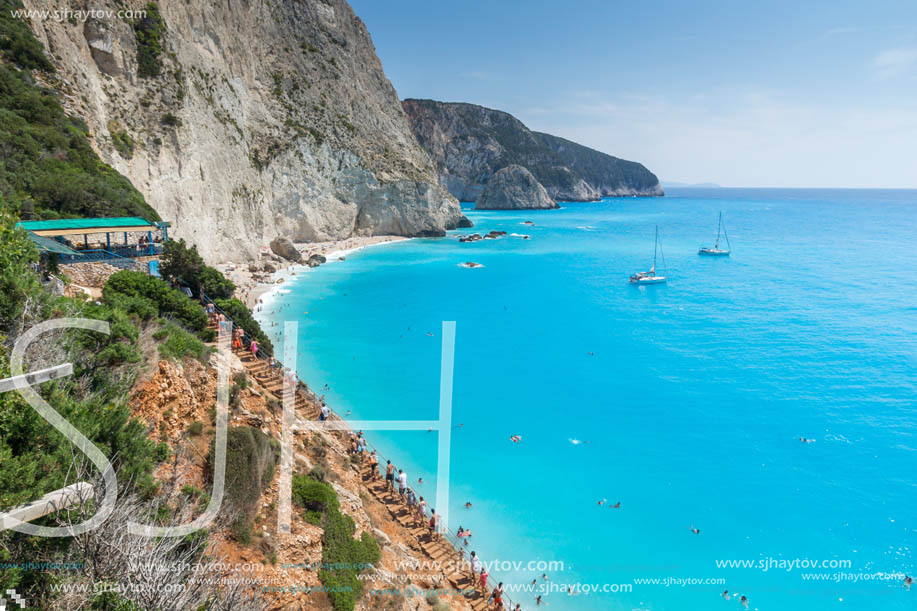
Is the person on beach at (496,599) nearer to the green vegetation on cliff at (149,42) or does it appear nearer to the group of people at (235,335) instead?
the group of people at (235,335)

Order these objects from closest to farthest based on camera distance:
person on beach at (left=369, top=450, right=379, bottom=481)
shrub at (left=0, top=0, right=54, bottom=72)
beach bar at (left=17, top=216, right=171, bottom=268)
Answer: person on beach at (left=369, top=450, right=379, bottom=481) < beach bar at (left=17, top=216, right=171, bottom=268) < shrub at (left=0, top=0, right=54, bottom=72)

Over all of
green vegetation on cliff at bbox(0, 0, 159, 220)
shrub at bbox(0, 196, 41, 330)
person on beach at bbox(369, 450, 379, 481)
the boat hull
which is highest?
green vegetation on cliff at bbox(0, 0, 159, 220)

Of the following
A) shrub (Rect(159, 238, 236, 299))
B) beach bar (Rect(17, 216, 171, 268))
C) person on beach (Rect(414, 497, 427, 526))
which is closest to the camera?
person on beach (Rect(414, 497, 427, 526))

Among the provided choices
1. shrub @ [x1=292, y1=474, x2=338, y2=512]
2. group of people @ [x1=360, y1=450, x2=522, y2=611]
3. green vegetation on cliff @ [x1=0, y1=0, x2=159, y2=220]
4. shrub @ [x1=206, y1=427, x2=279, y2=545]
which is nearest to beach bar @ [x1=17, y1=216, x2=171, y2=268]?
green vegetation on cliff @ [x1=0, y1=0, x2=159, y2=220]

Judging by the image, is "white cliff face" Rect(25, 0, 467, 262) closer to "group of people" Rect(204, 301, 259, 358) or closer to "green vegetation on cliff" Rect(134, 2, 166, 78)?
"green vegetation on cliff" Rect(134, 2, 166, 78)

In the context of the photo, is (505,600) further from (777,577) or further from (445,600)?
(777,577)

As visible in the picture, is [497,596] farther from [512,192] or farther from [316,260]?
[512,192]

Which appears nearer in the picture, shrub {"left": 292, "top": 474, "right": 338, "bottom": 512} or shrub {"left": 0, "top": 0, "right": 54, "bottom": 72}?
shrub {"left": 292, "top": 474, "right": 338, "bottom": 512}

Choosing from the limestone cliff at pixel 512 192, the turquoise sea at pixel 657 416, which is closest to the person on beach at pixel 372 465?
the turquoise sea at pixel 657 416
